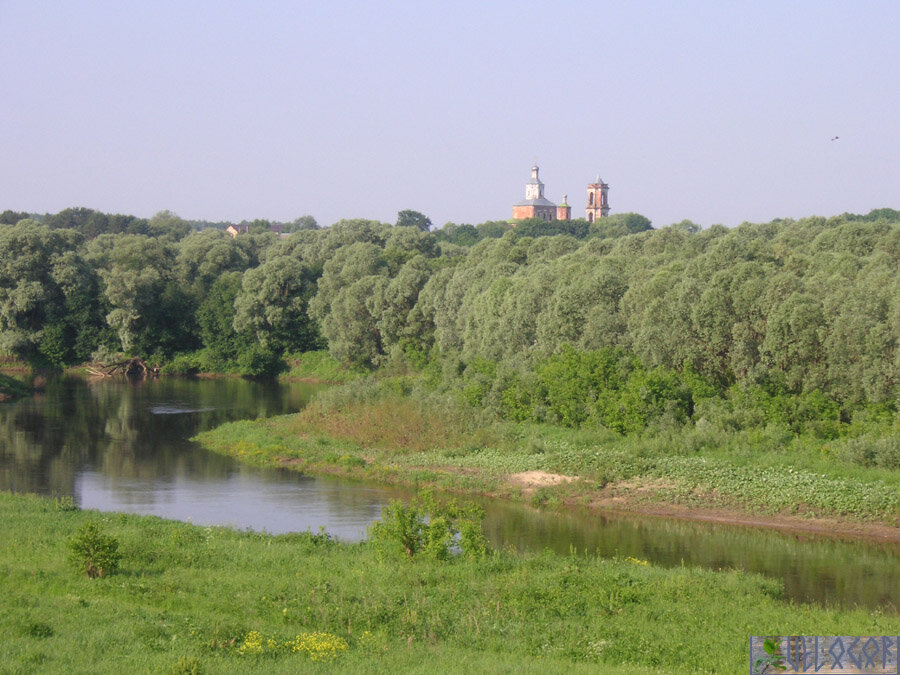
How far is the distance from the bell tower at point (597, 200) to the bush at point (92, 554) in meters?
131

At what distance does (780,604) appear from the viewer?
1733cm

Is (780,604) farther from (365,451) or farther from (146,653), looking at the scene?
(365,451)

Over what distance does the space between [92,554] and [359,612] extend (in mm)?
5017

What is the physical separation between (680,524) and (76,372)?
150 feet

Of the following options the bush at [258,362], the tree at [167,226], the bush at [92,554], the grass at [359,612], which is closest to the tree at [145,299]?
the bush at [258,362]

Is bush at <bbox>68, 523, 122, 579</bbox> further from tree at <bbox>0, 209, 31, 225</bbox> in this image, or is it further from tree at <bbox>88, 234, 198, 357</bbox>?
tree at <bbox>0, 209, 31, 225</bbox>

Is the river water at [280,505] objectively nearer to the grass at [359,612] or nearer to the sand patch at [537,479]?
the sand patch at [537,479]

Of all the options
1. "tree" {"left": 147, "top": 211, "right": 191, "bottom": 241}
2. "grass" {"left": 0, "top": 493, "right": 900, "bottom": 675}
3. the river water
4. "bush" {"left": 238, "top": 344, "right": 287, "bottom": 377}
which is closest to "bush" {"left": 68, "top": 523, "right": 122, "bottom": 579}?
"grass" {"left": 0, "top": 493, "right": 900, "bottom": 675}

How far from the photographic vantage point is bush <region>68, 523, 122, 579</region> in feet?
54.1

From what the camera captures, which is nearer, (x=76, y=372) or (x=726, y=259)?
(x=726, y=259)

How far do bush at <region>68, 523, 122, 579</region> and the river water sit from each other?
7.15 meters

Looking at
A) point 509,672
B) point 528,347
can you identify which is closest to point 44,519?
point 509,672

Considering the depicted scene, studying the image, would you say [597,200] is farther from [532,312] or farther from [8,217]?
[532,312]

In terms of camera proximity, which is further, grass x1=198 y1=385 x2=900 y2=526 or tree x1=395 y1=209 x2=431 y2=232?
tree x1=395 y1=209 x2=431 y2=232
